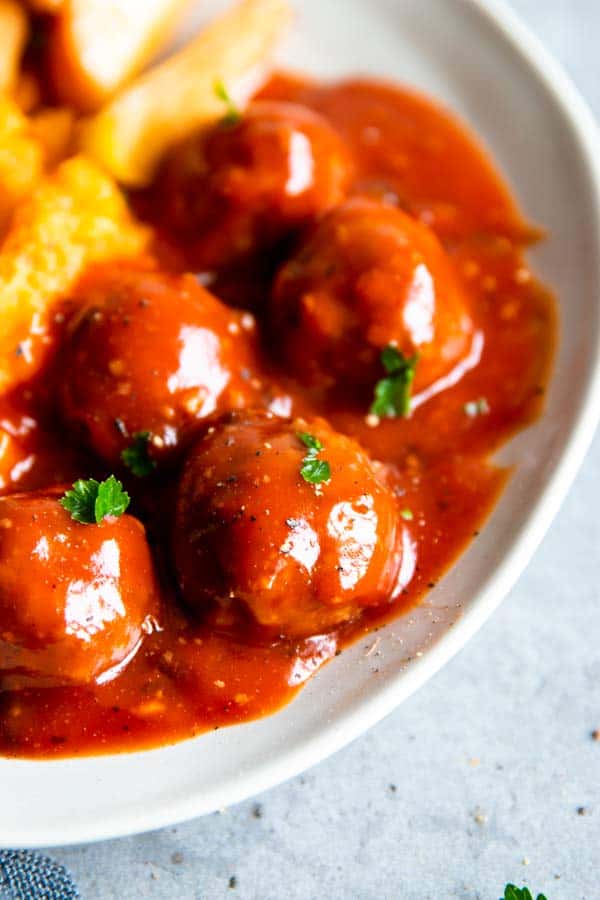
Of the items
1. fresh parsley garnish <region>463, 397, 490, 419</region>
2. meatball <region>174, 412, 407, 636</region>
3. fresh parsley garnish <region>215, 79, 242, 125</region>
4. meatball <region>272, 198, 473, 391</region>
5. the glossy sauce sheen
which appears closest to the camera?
meatball <region>174, 412, 407, 636</region>

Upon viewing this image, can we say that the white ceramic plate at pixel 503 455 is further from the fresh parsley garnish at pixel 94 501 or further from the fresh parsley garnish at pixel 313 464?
the fresh parsley garnish at pixel 94 501

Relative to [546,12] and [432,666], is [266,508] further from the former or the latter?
[546,12]

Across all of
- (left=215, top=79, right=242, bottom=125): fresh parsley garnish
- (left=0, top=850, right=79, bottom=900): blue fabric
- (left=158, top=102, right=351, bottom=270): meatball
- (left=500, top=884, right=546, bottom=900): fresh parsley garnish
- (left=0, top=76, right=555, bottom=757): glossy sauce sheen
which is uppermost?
(left=215, top=79, right=242, bottom=125): fresh parsley garnish

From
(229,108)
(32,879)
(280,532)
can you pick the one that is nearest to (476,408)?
(280,532)

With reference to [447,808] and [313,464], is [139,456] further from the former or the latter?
[447,808]

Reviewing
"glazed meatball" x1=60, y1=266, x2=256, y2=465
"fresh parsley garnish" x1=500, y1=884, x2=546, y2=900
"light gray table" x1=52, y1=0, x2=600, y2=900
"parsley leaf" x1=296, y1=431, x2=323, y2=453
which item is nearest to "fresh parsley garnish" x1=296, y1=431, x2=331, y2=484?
"parsley leaf" x1=296, y1=431, x2=323, y2=453

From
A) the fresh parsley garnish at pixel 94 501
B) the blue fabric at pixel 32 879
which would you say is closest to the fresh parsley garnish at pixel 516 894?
the blue fabric at pixel 32 879

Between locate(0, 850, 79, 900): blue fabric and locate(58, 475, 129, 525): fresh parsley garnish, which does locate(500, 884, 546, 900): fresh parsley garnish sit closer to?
locate(0, 850, 79, 900): blue fabric
